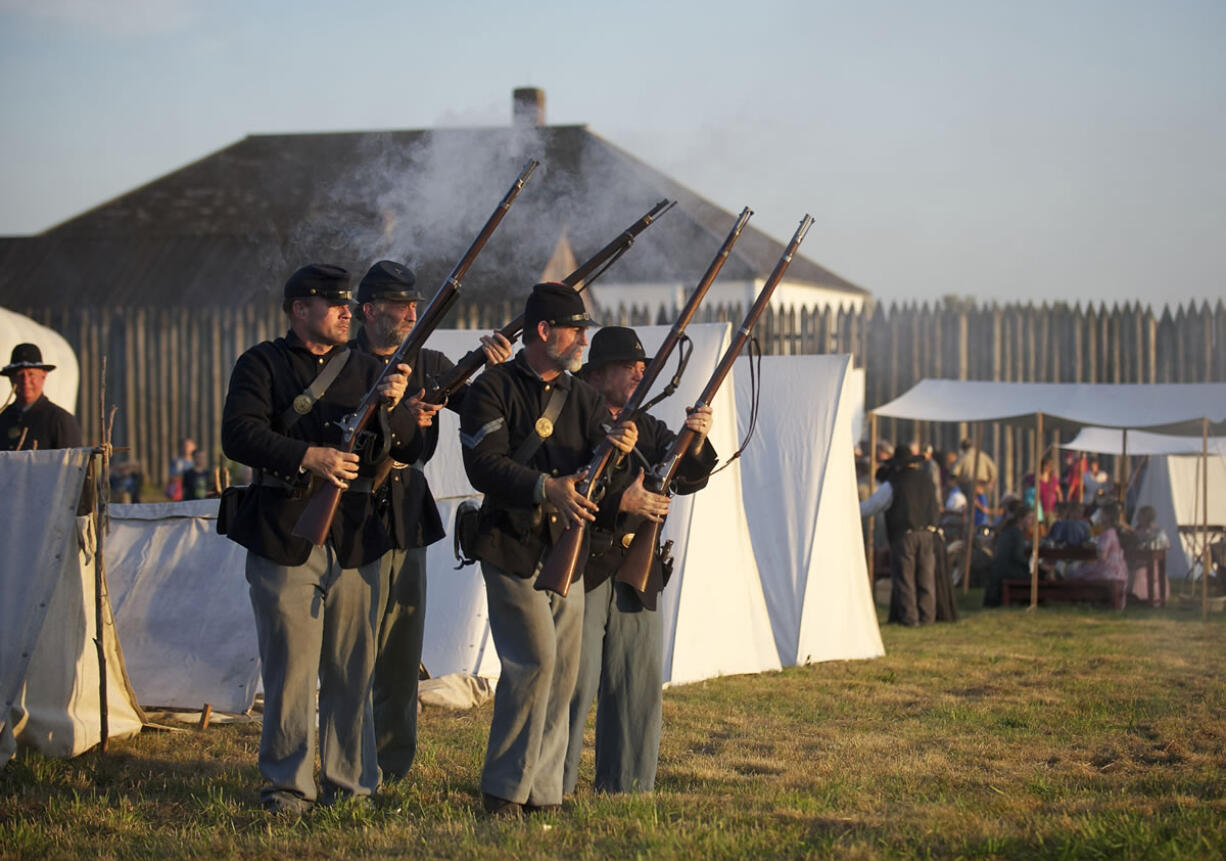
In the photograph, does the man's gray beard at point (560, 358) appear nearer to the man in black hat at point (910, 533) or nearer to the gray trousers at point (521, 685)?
the gray trousers at point (521, 685)

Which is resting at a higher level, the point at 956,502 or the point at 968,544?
the point at 956,502

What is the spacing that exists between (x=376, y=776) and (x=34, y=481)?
213cm

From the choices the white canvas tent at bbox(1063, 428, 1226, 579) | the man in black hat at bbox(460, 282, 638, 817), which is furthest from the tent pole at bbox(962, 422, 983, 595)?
the man in black hat at bbox(460, 282, 638, 817)

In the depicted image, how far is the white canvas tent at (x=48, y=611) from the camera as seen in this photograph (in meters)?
5.96

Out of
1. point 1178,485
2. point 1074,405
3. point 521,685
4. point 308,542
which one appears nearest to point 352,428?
point 308,542

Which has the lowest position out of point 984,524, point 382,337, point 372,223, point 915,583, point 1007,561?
point 915,583

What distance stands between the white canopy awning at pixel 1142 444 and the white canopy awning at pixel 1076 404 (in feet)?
4.19

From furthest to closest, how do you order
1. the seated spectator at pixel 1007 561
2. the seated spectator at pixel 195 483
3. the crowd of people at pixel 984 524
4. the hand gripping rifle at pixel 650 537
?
the seated spectator at pixel 195 483
the seated spectator at pixel 1007 561
the crowd of people at pixel 984 524
the hand gripping rifle at pixel 650 537

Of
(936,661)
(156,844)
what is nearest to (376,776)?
(156,844)

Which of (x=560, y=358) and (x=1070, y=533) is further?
(x=1070, y=533)

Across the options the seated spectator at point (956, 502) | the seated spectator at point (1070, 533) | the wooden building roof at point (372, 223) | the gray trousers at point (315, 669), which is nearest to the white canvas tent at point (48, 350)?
the wooden building roof at point (372, 223)

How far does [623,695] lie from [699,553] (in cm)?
351

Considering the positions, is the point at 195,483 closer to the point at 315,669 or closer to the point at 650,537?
the point at 315,669

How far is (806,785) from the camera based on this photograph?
5805 millimetres
